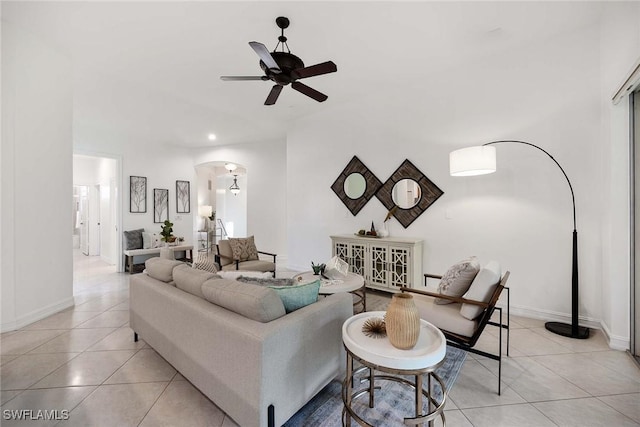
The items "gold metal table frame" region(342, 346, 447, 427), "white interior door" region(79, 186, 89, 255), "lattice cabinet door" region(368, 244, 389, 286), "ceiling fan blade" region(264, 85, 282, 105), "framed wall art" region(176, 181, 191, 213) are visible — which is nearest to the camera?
"gold metal table frame" region(342, 346, 447, 427)

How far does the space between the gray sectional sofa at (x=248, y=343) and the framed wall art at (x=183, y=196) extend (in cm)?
553

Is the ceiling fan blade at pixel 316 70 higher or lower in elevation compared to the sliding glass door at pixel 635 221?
higher

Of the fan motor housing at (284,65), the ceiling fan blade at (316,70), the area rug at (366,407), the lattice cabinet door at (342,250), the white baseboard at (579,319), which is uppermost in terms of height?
the fan motor housing at (284,65)

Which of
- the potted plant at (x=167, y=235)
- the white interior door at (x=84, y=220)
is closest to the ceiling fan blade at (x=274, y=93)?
the potted plant at (x=167, y=235)

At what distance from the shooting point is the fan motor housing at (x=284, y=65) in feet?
7.61

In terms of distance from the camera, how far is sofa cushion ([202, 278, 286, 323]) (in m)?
1.48

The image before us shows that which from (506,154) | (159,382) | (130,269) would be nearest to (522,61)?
(506,154)

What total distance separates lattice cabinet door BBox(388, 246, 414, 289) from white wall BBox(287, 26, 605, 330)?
0.41m

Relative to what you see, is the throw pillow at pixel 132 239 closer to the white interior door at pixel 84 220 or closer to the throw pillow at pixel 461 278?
the white interior door at pixel 84 220

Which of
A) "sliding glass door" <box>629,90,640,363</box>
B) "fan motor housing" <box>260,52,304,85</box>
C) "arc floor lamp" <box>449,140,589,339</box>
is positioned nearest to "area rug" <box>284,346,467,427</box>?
"arc floor lamp" <box>449,140,589,339</box>

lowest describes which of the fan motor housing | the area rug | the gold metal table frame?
the area rug

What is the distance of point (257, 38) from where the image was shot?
2797 millimetres

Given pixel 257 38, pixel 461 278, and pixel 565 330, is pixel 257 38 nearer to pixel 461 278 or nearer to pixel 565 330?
pixel 461 278

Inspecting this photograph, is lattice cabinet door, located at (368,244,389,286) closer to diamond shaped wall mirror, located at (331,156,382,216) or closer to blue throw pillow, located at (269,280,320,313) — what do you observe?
diamond shaped wall mirror, located at (331,156,382,216)
